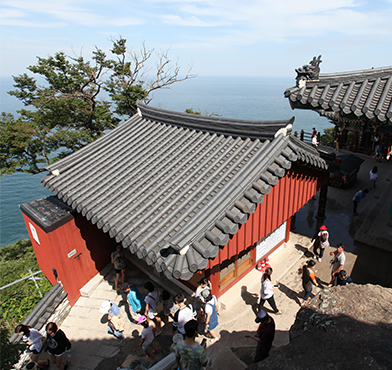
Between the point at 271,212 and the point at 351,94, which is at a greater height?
the point at 351,94

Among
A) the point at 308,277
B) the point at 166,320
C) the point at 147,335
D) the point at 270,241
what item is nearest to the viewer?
the point at 147,335

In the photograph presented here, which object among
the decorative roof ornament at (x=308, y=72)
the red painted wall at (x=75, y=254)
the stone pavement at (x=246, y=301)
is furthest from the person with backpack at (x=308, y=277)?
the red painted wall at (x=75, y=254)

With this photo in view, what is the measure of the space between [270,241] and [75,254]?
7592mm

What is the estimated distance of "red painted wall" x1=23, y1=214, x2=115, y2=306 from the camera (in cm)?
964

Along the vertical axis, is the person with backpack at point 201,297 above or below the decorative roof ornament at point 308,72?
below

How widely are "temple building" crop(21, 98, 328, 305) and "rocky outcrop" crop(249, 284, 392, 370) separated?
202 cm

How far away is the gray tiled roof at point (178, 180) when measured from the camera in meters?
5.79

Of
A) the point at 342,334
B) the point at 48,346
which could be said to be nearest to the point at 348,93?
the point at 342,334

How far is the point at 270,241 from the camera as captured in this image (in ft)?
35.3

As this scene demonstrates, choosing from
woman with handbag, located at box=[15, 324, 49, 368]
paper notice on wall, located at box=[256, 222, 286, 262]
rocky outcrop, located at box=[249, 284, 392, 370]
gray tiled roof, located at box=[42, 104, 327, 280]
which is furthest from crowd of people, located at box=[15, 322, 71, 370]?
paper notice on wall, located at box=[256, 222, 286, 262]

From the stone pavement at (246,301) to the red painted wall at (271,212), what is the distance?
898 mm

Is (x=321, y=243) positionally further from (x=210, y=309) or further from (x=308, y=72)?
(x=308, y=72)

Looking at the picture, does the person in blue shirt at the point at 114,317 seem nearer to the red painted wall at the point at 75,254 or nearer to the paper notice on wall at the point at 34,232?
the red painted wall at the point at 75,254

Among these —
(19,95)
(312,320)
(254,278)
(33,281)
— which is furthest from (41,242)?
(19,95)
